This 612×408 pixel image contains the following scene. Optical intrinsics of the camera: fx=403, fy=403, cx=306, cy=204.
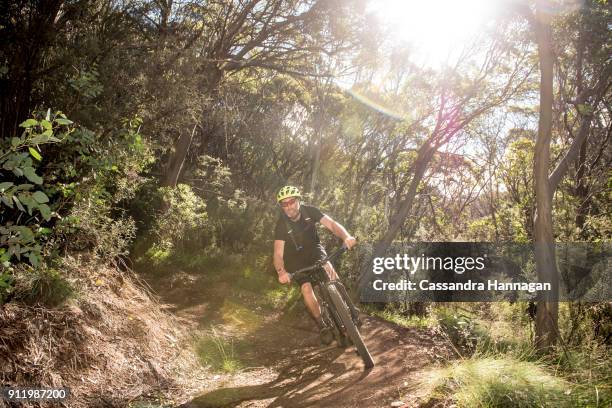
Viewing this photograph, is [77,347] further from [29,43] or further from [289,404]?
[29,43]

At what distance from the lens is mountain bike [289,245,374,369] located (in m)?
5.65

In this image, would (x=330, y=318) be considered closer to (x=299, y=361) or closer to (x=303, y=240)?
(x=299, y=361)

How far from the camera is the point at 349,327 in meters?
5.66

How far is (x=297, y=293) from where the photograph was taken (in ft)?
36.5

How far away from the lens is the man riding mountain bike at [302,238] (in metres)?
6.24

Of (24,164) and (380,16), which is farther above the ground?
(380,16)

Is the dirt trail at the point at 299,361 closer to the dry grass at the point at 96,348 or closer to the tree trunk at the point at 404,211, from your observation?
the dry grass at the point at 96,348

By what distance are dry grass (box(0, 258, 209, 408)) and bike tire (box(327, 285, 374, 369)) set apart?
6.93 ft

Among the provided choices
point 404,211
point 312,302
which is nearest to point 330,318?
point 312,302

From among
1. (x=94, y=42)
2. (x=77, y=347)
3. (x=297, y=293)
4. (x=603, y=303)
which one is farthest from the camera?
(x=297, y=293)

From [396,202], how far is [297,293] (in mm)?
6917

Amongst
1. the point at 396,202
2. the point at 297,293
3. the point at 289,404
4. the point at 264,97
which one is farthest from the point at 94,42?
the point at 264,97

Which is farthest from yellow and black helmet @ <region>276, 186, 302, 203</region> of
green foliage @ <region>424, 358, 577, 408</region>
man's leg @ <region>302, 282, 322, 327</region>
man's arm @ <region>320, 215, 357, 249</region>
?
green foliage @ <region>424, 358, 577, 408</region>

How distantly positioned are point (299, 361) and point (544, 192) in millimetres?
4621
